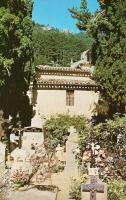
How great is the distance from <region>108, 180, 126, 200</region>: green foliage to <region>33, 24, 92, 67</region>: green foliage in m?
54.0

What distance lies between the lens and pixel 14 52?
2741 cm

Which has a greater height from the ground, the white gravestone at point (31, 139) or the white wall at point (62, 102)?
the white wall at point (62, 102)

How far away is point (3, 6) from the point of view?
27.3 meters

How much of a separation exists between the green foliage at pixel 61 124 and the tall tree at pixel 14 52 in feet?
8.57

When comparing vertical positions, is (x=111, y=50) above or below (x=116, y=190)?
above

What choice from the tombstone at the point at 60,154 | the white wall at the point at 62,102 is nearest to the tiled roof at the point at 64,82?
the white wall at the point at 62,102

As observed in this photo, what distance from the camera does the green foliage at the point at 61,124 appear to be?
95.0 feet

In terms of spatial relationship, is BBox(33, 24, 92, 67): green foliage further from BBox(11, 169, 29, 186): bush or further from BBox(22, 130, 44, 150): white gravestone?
BBox(11, 169, 29, 186): bush

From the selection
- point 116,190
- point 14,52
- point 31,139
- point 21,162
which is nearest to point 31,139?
A: point 31,139

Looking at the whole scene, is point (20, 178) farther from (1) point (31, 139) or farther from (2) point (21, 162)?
(1) point (31, 139)

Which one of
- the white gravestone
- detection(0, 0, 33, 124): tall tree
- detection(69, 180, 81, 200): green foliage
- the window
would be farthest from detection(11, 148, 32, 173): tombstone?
the window

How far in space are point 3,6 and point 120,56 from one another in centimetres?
733

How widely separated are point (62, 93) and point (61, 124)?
3.63m

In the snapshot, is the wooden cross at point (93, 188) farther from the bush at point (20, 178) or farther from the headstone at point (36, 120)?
the headstone at point (36, 120)
